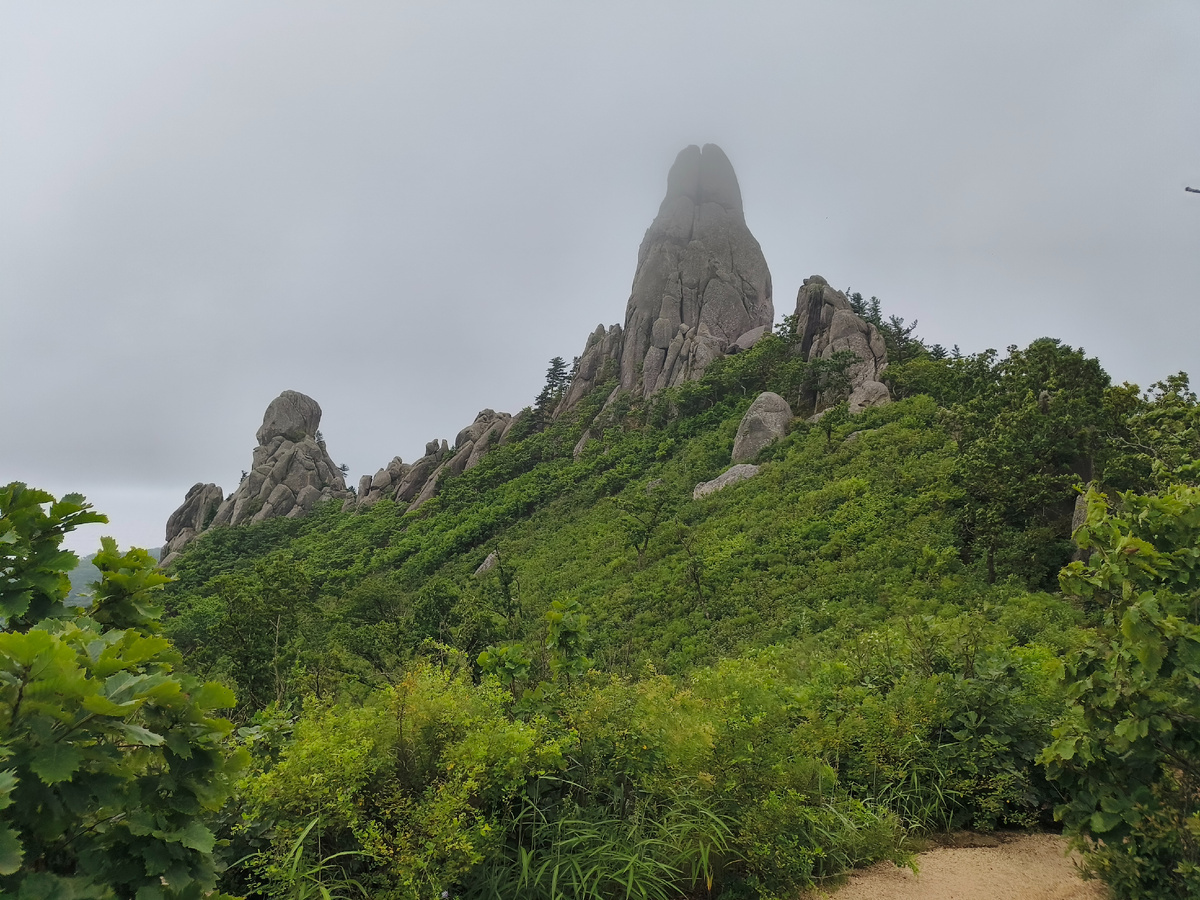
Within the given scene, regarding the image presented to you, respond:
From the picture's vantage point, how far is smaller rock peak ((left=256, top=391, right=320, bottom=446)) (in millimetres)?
64375

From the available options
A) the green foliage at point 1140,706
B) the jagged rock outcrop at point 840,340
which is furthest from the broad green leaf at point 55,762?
the jagged rock outcrop at point 840,340

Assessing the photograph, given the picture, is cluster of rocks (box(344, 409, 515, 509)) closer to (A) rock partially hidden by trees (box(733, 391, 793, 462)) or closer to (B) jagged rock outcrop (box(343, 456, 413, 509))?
(B) jagged rock outcrop (box(343, 456, 413, 509))

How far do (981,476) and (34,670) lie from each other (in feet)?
59.4

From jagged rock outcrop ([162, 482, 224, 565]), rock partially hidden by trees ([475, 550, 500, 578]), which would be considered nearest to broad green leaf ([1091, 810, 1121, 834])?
rock partially hidden by trees ([475, 550, 500, 578])

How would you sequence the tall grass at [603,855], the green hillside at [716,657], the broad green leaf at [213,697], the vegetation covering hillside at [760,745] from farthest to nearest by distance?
1. the green hillside at [716,657]
2. the tall grass at [603,855]
3. the vegetation covering hillside at [760,745]
4. the broad green leaf at [213,697]

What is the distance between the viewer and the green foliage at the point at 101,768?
1600 mm

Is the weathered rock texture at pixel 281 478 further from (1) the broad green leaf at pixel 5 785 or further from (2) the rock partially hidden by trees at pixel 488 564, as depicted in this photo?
(1) the broad green leaf at pixel 5 785

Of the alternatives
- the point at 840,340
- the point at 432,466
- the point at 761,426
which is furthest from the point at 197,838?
the point at 432,466

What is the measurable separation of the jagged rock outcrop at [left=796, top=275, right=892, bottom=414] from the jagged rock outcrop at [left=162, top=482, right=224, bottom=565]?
58.4 m

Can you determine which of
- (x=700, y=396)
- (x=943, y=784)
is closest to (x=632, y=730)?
(x=943, y=784)

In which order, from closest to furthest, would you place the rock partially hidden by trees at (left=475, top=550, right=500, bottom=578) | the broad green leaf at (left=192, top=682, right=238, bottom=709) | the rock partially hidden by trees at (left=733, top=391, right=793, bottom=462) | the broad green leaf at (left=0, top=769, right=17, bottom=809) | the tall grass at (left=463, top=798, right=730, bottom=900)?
the broad green leaf at (left=0, top=769, right=17, bottom=809)
the broad green leaf at (left=192, top=682, right=238, bottom=709)
the tall grass at (left=463, top=798, right=730, bottom=900)
the rock partially hidden by trees at (left=475, top=550, right=500, bottom=578)
the rock partially hidden by trees at (left=733, top=391, right=793, bottom=462)

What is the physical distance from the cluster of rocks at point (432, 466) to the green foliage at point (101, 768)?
4813 centimetres

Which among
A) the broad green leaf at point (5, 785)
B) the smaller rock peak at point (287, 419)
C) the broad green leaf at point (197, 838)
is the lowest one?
the broad green leaf at point (197, 838)

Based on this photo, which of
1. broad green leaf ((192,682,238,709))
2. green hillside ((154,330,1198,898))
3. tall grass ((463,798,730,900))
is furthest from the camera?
green hillside ((154,330,1198,898))
